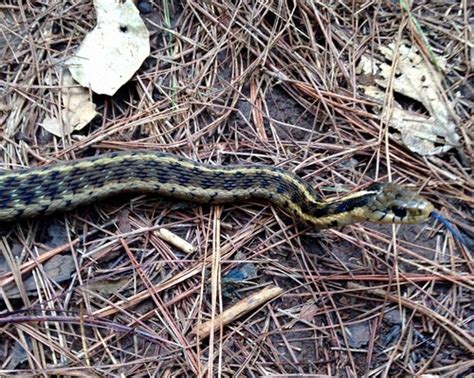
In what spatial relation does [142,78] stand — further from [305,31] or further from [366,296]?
[366,296]

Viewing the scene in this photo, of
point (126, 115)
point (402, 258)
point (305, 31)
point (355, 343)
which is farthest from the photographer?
point (305, 31)

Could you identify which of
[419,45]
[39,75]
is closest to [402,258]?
[419,45]

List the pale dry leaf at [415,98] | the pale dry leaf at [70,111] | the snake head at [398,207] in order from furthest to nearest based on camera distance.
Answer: the pale dry leaf at [415,98] → the pale dry leaf at [70,111] → the snake head at [398,207]

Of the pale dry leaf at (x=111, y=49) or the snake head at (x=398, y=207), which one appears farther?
the pale dry leaf at (x=111, y=49)

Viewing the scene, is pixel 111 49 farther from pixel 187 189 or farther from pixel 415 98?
pixel 415 98

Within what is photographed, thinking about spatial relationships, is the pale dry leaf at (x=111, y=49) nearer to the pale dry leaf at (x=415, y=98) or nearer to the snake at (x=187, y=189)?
the snake at (x=187, y=189)

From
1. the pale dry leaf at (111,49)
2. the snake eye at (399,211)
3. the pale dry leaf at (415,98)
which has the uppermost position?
the pale dry leaf at (111,49)

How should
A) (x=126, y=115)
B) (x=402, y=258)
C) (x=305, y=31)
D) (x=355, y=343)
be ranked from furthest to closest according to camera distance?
(x=305, y=31) < (x=126, y=115) < (x=402, y=258) < (x=355, y=343)

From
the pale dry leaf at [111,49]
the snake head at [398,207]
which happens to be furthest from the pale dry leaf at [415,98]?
the pale dry leaf at [111,49]
